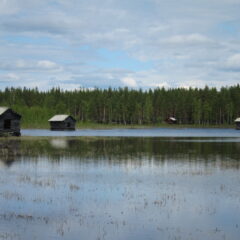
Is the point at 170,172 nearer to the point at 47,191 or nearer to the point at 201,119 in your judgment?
the point at 47,191

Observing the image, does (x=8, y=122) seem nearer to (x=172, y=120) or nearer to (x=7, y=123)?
(x=7, y=123)

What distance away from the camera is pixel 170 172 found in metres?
32.8

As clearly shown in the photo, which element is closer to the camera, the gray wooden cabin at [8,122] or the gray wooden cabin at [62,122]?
the gray wooden cabin at [8,122]

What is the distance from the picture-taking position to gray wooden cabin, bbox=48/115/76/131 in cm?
12662

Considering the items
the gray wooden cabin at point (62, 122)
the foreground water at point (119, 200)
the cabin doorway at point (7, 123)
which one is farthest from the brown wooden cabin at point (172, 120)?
the foreground water at point (119, 200)

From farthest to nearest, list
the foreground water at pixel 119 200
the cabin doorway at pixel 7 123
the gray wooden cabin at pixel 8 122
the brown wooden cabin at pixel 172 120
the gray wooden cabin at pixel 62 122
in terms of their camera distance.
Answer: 1. the brown wooden cabin at pixel 172 120
2. the gray wooden cabin at pixel 62 122
3. the cabin doorway at pixel 7 123
4. the gray wooden cabin at pixel 8 122
5. the foreground water at pixel 119 200

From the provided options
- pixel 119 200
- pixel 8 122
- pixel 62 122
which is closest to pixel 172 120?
pixel 62 122

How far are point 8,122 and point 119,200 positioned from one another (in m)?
69.3

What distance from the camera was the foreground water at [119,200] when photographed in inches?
651

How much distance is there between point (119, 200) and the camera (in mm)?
22094

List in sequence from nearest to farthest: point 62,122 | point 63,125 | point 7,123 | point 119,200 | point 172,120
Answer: point 119,200 < point 7,123 < point 62,122 < point 63,125 < point 172,120

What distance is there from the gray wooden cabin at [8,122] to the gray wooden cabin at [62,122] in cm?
3870

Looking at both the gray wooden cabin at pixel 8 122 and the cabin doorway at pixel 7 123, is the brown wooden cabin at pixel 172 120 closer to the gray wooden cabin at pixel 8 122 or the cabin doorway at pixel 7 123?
the gray wooden cabin at pixel 8 122

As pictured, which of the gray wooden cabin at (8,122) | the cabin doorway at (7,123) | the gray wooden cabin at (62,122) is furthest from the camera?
the gray wooden cabin at (62,122)
